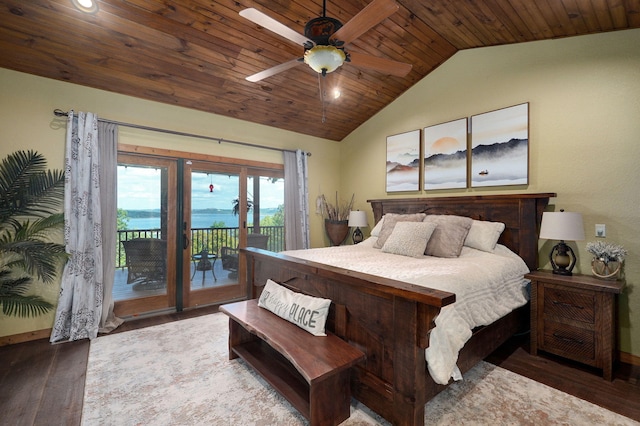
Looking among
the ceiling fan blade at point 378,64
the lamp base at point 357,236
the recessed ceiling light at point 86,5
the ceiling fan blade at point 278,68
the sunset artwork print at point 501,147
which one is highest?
the recessed ceiling light at point 86,5

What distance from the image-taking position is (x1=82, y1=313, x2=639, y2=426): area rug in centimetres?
179

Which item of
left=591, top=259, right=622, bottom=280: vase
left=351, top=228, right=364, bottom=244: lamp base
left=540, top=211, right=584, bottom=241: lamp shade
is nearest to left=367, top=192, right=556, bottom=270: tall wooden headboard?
left=540, top=211, right=584, bottom=241: lamp shade

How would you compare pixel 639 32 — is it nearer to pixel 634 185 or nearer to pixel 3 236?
pixel 634 185

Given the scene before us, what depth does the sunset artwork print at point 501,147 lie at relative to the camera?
3109mm

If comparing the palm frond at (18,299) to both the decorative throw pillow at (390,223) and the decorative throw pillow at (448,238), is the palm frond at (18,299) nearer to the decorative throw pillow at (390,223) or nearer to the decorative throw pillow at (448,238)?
the decorative throw pillow at (390,223)

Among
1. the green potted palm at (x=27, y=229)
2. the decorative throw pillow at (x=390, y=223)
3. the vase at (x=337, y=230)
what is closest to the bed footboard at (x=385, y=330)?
the decorative throw pillow at (x=390, y=223)

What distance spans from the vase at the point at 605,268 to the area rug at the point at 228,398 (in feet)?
3.62

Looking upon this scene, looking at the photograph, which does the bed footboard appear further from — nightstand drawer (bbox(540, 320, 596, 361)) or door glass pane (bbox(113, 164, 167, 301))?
door glass pane (bbox(113, 164, 167, 301))

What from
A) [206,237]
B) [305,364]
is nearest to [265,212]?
[206,237]

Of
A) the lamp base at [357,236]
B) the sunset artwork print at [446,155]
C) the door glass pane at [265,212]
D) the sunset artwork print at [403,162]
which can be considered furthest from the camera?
the lamp base at [357,236]

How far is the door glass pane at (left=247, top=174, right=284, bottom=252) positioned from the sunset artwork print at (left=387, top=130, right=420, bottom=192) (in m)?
1.72

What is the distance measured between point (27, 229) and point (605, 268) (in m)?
5.12

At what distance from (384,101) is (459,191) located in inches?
70.7

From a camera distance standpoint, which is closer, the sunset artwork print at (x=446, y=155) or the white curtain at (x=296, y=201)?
the sunset artwork print at (x=446, y=155)
